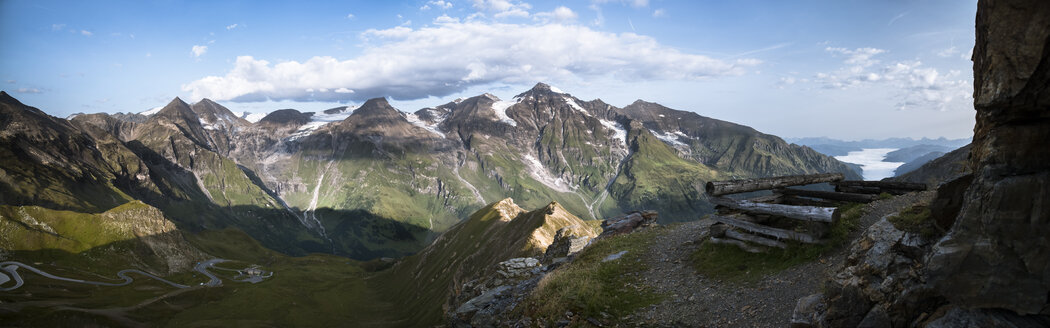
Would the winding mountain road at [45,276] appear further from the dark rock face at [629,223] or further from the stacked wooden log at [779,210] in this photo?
the stacked wooden log at [779,210]

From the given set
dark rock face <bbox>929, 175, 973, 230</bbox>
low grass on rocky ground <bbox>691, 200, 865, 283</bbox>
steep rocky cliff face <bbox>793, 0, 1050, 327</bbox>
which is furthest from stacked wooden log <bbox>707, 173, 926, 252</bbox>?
steep rocky cliff face <bbox>793, 0, 1050, 327</bbox>

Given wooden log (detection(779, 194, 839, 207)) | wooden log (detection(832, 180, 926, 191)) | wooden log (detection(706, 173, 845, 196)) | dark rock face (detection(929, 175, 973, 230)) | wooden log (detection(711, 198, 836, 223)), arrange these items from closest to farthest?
dark rock face (detection(929, 175, 973, 230)), wooden log (detection(711, 198, 836, 223)), wooden log (detection(706, 173, 845, 196)), wooden log (detection(779, 194, 839, 207)), wooden log (detection(832, 180, 926, 191))

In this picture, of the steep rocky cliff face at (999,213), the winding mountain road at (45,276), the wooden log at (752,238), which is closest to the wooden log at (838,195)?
the wooden log at (752,238)

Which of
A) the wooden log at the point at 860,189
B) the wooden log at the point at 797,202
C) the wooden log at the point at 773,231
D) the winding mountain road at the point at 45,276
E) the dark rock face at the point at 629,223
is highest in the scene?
the wooden log at the point at 860,189

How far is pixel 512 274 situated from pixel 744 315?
64.8ft

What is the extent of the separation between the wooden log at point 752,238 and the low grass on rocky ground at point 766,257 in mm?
250

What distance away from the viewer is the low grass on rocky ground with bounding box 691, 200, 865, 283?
17.0 m

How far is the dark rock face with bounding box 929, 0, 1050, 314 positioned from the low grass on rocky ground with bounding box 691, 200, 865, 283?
24.7 ft

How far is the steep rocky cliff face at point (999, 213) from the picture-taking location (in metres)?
Answer: 8.55

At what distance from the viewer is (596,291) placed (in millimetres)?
19828

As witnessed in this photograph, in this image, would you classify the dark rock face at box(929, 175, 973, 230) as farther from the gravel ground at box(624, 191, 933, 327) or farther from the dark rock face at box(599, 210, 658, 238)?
the dark rock face at box(599, 210, 658, 238)

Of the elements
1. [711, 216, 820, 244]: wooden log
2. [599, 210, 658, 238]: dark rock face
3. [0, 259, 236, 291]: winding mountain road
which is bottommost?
[0, 259, 236, 291]: winding mountain road

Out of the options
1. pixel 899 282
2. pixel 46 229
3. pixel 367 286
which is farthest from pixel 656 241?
pixel 46 229

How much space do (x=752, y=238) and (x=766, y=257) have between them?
134 centimetres
